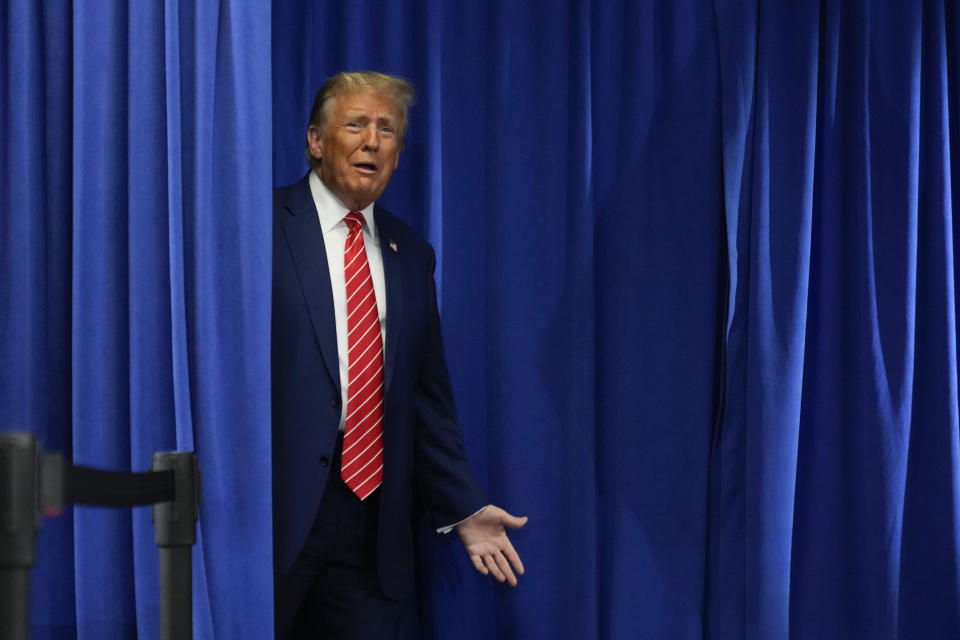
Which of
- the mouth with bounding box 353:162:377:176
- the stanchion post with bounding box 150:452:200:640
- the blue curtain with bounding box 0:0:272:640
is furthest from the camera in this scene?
the mouth with bounding box 353:162:377:176

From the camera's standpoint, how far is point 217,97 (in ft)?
5.28

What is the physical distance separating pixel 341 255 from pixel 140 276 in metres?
0.42

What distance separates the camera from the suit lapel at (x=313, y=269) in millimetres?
1790

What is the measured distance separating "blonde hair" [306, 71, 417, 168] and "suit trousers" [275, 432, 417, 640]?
2.04 feet

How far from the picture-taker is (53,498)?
0.97 metres

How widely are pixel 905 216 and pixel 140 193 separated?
153cm

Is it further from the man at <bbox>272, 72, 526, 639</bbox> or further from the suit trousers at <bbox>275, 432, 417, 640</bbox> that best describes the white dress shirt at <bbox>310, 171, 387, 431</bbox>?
the suit trousers at <bbox>275, 432, 417, 640</bbox>

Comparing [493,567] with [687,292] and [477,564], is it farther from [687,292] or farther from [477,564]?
[687,292]

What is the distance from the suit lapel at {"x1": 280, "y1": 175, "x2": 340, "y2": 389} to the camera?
1.79 meters

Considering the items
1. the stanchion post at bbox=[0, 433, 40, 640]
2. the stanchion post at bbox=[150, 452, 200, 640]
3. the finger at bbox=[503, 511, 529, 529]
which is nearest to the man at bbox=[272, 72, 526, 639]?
the finger at bbox=[503, 511, 529, 529]

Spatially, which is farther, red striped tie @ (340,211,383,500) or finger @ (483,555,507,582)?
finger @ (483,555,507,582)

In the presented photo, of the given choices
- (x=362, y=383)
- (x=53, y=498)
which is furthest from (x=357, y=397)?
(x=53, y=498)

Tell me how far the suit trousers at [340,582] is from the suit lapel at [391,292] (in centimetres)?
17

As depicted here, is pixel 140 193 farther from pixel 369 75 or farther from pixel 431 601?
pixel 431 601
